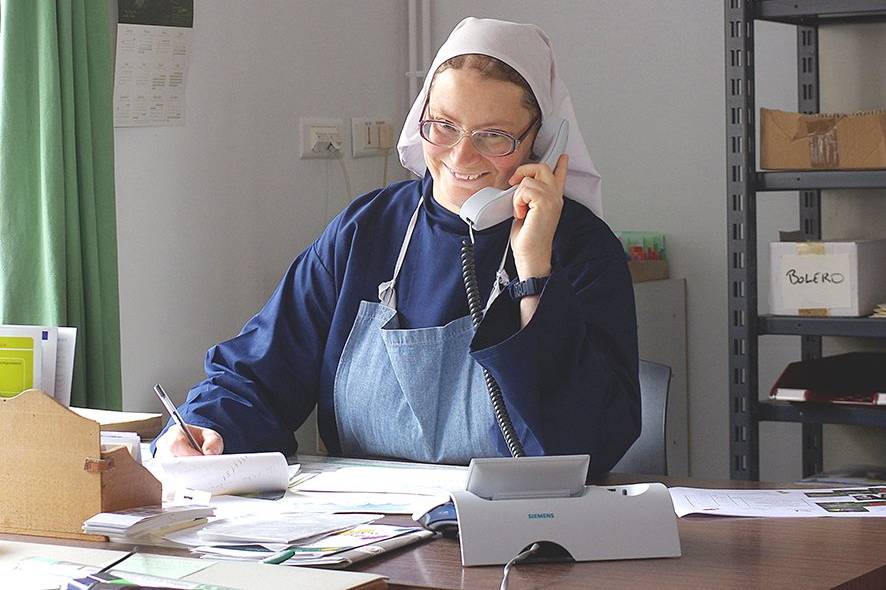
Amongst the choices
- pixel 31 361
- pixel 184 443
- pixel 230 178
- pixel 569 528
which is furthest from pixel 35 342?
pixel 569 528

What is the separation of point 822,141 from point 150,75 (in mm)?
1479

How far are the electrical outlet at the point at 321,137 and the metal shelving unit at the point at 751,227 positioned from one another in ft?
3.78

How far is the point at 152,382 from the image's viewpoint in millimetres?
3070

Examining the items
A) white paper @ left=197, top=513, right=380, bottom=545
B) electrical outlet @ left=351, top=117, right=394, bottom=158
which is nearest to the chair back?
white paper @ left=197, top=513, right=380, bottom=545

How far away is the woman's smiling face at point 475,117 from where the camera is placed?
1.91 m

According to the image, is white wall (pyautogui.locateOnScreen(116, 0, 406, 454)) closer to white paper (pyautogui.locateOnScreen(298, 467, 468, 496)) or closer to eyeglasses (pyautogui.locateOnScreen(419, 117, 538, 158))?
eyeglasses (pyautogui.locateOnScreen(419, 117, 538, 158))

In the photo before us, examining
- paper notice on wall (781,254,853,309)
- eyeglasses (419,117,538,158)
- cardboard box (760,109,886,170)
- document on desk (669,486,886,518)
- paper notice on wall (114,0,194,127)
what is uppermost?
paper notice on wall (114,0,194,127)

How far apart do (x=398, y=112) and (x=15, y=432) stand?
252cm

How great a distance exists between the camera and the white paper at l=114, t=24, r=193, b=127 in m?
2.91

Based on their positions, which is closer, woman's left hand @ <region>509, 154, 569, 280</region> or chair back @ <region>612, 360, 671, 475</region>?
woman's left hand @ <region>509, 154, 569, 280</region>

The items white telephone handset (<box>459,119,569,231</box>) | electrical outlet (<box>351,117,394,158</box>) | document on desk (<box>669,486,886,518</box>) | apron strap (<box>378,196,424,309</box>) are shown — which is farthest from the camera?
electrical outlet (<box>351,117,394,158</box>)

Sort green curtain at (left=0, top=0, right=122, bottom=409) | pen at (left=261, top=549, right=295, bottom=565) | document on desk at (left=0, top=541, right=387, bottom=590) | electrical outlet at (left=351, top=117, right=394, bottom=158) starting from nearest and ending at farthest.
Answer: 1. document on desk at (left=0, top=541, right=387, bottom=590)
2. pen at (left=261, top=549, right=295, bottom=565)
3. green curtain at (left=0, top=0, right=122, bottom=409)
4. electrical outlet at (left=351, top=117, right=394, bottom=158)

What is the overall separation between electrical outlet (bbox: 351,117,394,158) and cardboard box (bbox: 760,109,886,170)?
1.24m

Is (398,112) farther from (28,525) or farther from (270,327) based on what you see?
(28,525)
